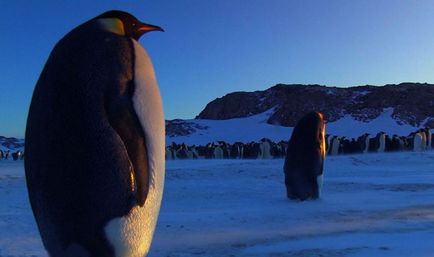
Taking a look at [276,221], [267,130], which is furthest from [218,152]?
[276,221]

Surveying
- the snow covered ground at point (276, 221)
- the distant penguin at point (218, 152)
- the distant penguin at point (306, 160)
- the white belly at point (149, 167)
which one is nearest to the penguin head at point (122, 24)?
the white belly at point (149, 167)

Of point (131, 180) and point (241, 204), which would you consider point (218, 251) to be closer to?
point (131, 180)

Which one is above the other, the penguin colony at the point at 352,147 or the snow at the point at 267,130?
the snow at the point at 267,130

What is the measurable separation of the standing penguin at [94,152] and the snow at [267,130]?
124 ft

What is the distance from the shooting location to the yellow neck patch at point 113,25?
118 inches

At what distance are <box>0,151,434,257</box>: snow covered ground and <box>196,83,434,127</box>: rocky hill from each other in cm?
4229

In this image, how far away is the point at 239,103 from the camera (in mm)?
71375

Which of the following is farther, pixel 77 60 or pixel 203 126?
pixel 203 126

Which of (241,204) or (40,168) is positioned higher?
(40,168)

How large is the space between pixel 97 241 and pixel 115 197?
9.4 inches

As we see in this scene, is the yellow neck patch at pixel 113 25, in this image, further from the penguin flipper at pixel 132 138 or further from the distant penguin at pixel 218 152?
the distant penguin at pixel 218 152

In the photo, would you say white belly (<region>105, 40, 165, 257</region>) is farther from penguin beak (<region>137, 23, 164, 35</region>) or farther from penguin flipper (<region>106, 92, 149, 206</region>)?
penguin beak (<region>137, 23, 164, 35</region>)

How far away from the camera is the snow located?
138 ft

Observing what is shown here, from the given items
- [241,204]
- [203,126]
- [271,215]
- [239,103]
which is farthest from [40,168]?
[239,103]
